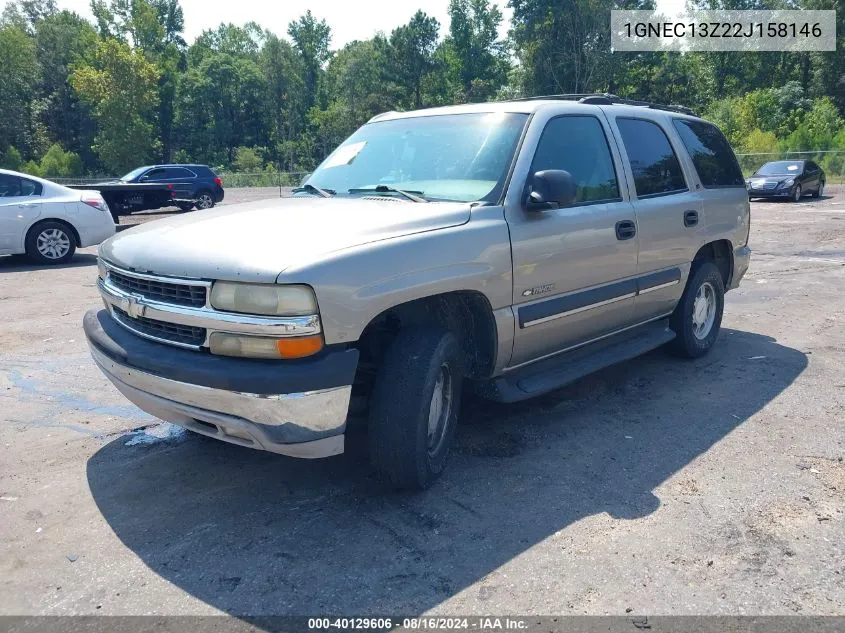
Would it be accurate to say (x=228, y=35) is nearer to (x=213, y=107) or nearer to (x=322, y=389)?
(x=213, y=107)

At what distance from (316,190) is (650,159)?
2407 mm

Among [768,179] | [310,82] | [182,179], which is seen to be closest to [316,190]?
[182,179]

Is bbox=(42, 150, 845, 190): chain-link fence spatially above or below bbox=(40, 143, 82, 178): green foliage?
below

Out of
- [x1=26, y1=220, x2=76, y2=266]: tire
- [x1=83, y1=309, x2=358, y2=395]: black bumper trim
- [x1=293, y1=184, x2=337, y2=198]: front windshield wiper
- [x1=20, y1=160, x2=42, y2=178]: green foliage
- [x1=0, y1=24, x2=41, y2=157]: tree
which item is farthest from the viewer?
[x1=0, y1=24, x2=41, y2=157]: tree

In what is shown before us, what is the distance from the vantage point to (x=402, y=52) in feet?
209

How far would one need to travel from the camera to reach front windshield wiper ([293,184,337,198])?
4.38m

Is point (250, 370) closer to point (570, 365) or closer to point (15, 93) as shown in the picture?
point (570, 365)

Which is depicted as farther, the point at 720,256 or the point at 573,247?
the point at 720,256

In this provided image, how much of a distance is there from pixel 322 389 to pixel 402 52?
6514 centimetres

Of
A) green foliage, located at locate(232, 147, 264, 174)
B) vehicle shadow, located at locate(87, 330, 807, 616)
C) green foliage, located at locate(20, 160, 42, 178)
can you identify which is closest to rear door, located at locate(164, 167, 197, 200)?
vehicle shadow, located at locate(87, 330, 807, 616)

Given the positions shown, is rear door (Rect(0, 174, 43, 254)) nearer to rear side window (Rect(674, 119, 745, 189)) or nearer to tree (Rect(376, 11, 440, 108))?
rear side window (Rect(674, 119, 745, 189))

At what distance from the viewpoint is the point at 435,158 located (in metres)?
4.23

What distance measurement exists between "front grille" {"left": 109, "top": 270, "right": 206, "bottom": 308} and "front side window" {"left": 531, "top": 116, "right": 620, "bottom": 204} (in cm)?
199


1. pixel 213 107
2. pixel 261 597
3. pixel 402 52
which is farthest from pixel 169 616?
pixel 213 107
